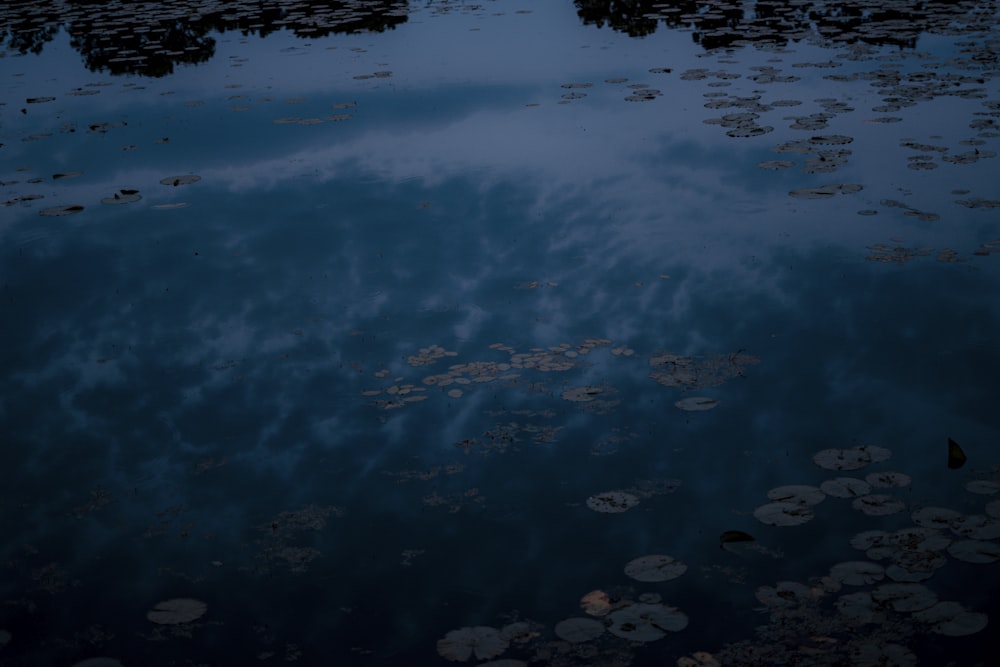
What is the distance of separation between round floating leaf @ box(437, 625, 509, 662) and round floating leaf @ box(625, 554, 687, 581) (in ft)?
2.22

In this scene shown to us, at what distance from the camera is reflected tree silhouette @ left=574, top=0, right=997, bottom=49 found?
14062mm

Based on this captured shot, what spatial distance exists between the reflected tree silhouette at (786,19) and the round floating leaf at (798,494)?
35.2 feet

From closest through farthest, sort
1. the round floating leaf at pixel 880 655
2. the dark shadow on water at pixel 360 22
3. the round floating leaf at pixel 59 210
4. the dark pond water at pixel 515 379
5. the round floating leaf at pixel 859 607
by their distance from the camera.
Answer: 1. the round floating leaf at pixel 880 655
2. the round floating leaf at pixel 859 607
3. the dark pond water at pixel 515 379
4. the round floating leaf at pixel 59 210
5. the dark shadow on water at pixel 360 22

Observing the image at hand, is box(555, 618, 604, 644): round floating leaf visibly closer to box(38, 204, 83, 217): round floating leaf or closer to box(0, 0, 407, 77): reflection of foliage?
box(38, 204, 83, 217): round floating leaf

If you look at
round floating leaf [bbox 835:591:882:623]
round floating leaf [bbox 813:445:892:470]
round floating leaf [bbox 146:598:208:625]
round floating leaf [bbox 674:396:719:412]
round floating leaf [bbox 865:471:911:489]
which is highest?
→ round floating leaf [bbox 674:396:719:412]

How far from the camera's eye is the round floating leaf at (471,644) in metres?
3.59

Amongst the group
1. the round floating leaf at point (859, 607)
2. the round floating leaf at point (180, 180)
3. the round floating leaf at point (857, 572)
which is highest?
the round floating leaf at point (180, 180)

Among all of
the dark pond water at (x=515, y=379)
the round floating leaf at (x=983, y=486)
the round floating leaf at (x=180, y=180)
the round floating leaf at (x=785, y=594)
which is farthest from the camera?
the round floating leaf at (x=180, y=180)

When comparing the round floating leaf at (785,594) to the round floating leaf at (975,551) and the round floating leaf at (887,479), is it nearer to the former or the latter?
the round floating leaf at (975,551)

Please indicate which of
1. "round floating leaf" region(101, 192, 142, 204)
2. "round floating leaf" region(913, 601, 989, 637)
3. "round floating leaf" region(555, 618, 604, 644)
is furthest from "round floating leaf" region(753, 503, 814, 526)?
"round floating leaf" region(101, 192, 142, 204)

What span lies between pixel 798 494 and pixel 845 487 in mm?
233

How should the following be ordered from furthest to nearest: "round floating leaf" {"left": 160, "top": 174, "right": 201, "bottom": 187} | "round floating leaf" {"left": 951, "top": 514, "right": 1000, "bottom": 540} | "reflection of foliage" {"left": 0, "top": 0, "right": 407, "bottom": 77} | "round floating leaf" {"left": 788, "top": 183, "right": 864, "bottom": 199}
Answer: "reflection of foliage" {"left": 0, "top": 0, "right": 407, "bottom": 77}, "round floating leaf" {"left": 160, "top": 174, "right": 201, "bottom": 187}, "round floating leaf" {"left": 788, "top": 183, "right": 864, "bottom": 199}, "round floating leaf" {"left": 951, "top": 514, "right": 1000, "bottom": 540}

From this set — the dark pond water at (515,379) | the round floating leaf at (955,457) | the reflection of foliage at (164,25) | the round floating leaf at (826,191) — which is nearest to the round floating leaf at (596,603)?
the dark pond water at (515,379)

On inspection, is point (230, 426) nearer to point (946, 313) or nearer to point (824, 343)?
point (824, 343)
